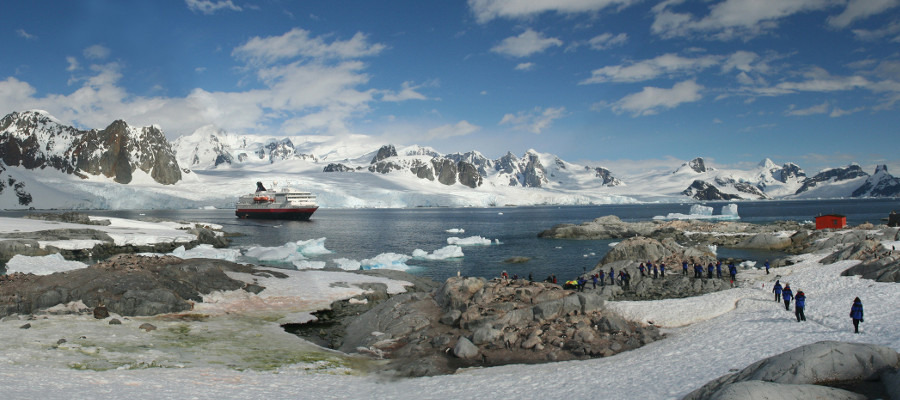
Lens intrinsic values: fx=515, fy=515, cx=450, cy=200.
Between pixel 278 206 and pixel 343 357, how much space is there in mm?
126149

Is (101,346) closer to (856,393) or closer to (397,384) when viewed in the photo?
(397,384)

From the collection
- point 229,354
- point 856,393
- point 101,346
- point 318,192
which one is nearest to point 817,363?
point 856,393

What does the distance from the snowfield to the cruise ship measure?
4405 inches

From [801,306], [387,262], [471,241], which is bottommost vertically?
[387,262]

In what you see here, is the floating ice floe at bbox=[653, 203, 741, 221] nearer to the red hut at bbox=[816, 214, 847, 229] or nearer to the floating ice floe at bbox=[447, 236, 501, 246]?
the red hut at bbox=[816, 214, 847, 229]

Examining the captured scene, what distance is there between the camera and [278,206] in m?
139

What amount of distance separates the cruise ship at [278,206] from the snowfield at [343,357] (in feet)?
367

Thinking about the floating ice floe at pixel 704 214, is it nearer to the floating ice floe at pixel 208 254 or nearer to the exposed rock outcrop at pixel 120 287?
the floating ice floe at pixel 208 254

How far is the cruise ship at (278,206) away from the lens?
13488cm

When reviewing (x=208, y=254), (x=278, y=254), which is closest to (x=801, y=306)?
(x=278, y=254)

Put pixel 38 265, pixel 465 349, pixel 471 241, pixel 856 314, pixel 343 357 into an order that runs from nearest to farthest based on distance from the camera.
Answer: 1. pixel 856 314
2. pixel 465 349
3. pixel 343 357
4. pixel 38 265
5. pixel 471 241

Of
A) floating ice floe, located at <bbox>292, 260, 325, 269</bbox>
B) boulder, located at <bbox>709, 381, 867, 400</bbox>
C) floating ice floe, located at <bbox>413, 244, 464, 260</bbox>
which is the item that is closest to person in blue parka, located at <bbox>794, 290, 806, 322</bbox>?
boulder, located at <bbox>709, 381, 867, 400</bbox>

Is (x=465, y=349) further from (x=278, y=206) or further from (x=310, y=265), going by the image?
(x=278, y=206)

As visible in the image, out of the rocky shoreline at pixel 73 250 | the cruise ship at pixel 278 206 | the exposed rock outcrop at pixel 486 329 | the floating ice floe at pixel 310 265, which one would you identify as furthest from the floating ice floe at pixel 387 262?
the cruise ship at pixel 278 206
